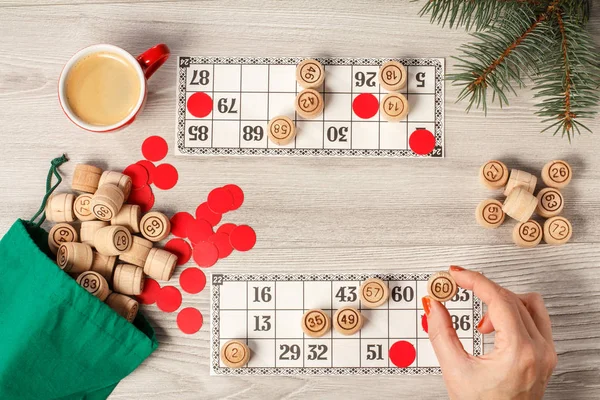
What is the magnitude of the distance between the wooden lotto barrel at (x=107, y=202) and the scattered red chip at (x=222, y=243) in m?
0.18

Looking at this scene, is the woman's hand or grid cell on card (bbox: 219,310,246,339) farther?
grid cell on card (bbox: 219,310,246,339)

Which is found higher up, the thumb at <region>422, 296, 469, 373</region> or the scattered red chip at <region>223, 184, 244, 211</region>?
the scattered red chip at <region>223, 184, 244, 211</region>

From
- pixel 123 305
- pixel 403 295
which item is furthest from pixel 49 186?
pixel 403 295

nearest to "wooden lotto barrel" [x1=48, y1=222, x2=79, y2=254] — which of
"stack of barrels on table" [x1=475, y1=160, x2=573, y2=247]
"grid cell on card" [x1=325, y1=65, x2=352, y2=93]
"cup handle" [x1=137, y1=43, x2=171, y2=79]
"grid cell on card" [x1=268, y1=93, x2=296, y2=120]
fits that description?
"cup handle" [x1=137, y1=43, x2=171, y2=79]

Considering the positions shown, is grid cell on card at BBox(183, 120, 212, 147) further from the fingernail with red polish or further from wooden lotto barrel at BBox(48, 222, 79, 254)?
the fingernail with red polish

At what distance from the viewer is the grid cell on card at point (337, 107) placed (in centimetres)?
108

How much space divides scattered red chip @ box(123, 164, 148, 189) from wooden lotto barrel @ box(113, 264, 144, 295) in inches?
6.1

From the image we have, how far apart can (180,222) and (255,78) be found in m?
0.31

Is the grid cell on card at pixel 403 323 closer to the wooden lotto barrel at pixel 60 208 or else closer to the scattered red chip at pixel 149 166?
the scattered red chip at pixel 149 166

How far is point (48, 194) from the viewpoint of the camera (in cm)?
106

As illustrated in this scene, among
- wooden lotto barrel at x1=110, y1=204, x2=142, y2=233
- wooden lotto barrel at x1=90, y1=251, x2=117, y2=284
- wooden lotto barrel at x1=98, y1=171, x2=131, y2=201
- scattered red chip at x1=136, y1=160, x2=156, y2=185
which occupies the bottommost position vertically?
wooden lotto barrel at x1=90, y1=251, x2=117, y2=284

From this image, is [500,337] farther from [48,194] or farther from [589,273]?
[48,194]

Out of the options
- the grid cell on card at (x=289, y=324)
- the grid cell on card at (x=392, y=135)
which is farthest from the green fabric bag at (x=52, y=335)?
the grid cell on card at (x=392, y=135)

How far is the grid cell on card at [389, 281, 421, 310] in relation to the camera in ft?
3.46
